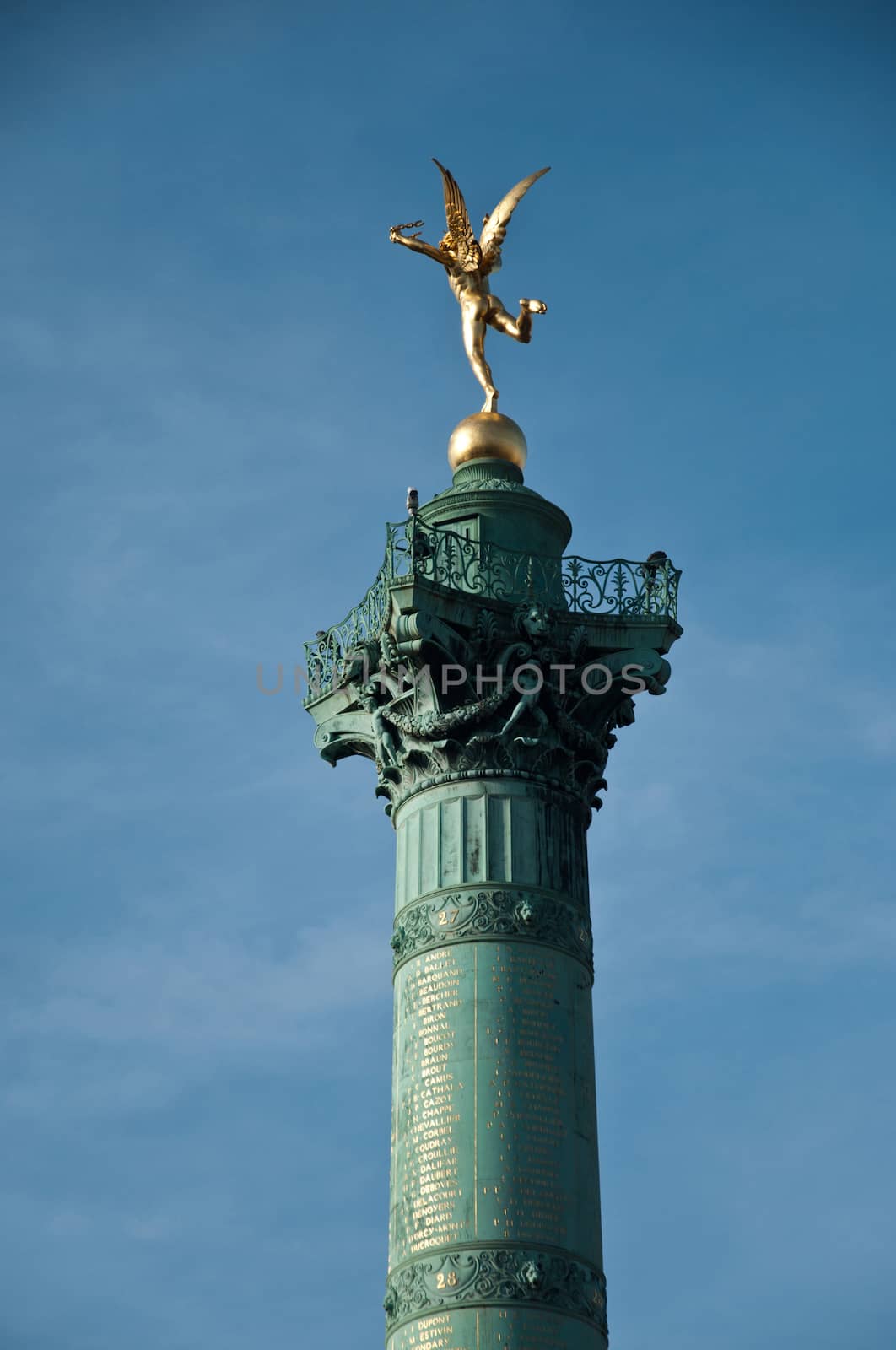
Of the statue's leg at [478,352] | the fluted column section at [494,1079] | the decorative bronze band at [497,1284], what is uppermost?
the statue's leg at [478,352]

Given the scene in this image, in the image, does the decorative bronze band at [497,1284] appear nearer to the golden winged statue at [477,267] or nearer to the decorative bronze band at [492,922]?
the decorative bronze band at [492,922]

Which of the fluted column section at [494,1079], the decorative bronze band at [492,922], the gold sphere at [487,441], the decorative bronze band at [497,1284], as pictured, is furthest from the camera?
the gold sphere at [487,441]

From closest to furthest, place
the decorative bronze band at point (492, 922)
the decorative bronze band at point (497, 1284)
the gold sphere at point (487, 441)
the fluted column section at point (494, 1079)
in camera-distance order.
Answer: the decorative bronze band at point (497, 1284)
the fluted column section at point (494, 1079)
the decorative bronze band at point (492, 922)
the gold sphere at point (487, 441)

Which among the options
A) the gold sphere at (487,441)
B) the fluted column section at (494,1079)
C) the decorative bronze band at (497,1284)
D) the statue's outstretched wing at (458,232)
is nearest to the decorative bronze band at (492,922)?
the fluted column section at (494,1079)

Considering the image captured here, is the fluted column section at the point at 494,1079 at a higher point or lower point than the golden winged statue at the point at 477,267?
lower

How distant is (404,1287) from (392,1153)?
7.88 feet

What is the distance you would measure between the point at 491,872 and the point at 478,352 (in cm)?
1119

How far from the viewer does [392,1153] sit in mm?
39250

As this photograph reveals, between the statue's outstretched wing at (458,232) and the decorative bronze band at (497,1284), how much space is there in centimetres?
1891

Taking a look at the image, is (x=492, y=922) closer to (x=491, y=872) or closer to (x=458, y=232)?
(x=491, y=872)

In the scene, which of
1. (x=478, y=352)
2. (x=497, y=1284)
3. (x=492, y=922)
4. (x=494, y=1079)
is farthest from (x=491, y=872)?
(x=478, y=352)

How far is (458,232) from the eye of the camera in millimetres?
47031

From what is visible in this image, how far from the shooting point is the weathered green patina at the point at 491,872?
122ft

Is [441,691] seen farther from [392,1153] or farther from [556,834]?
[392,1153]
